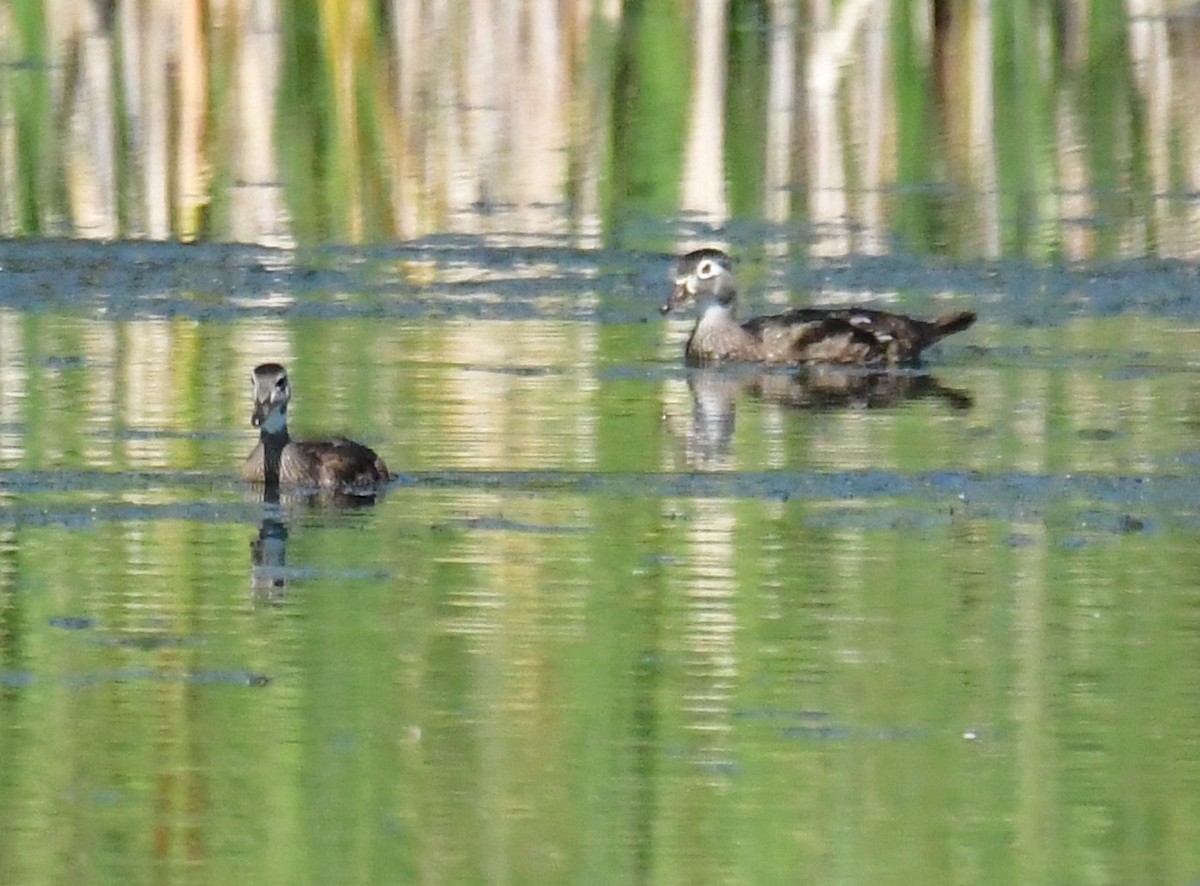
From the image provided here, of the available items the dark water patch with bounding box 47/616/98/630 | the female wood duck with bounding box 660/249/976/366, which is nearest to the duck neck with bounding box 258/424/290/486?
the dark water patch with bounding box 47/616/98/630

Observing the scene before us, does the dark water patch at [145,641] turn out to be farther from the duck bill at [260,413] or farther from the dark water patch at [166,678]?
the duck bill at [260,413]

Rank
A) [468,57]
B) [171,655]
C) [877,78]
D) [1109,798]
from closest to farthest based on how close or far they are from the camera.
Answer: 1. [1109,798]
2. [171,655]
3. [877,78]
4. [468,57]

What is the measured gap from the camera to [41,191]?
18.7 metres

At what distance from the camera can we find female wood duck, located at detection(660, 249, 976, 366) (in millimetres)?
14500

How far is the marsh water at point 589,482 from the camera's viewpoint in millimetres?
7324

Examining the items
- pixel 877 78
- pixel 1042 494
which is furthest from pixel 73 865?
pixel 877 78

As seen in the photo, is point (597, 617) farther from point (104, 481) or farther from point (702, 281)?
point (702, 281)

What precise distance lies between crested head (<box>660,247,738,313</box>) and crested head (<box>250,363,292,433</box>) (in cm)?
361

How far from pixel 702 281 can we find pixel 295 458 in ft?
13.4

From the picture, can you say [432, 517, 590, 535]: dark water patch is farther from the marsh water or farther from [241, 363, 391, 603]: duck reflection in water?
[241, 363, 391, 603]: duck reflection in water

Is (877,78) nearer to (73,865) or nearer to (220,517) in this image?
(220,517)

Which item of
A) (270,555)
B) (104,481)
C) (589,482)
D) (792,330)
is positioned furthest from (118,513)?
(792,330)

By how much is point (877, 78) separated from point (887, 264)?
5681 mm

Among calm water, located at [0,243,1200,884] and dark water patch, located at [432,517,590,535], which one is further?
dark water patch, located at [432,517,590,535]
